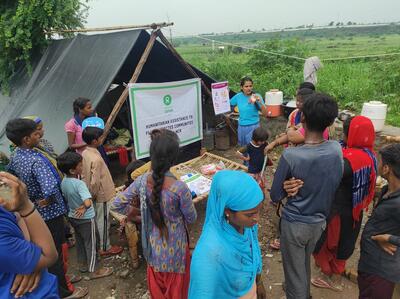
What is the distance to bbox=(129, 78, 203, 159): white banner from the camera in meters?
4.62

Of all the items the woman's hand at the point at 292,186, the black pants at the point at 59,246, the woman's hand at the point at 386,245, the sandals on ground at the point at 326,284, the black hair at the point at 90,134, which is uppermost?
the black hair at the point at 90,134

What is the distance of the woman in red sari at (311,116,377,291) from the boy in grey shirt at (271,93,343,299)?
1.01 feet

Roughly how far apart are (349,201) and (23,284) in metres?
2.47

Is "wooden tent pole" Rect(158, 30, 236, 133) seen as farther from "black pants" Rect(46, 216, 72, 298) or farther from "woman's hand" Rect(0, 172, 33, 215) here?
"woman's hand" Rect(0, 172, 33, 215)

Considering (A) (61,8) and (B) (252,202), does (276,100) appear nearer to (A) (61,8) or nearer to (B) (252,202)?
(A) (61,8)

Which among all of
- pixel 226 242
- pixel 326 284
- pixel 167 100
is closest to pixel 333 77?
pixel 167 100

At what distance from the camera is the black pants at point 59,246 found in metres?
2.82

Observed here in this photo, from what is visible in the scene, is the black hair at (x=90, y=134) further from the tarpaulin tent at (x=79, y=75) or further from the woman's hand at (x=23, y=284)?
the woman's hand at (x=23, y=284)

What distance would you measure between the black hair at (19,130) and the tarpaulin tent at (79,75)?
1.79m

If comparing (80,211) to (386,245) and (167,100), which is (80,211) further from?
(386,245)

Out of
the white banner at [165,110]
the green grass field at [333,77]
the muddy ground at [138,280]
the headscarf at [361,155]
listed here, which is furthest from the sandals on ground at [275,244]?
the green grass field at [333,77]

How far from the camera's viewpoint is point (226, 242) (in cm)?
149

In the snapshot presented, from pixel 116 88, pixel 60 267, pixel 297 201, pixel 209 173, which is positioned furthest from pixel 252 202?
pixel 116 88

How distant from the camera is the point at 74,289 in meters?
3.17
